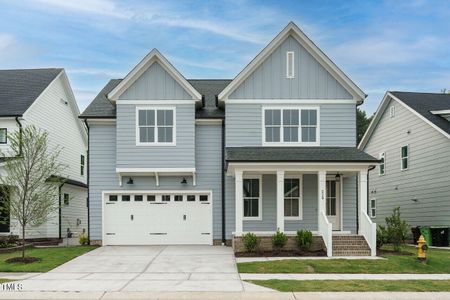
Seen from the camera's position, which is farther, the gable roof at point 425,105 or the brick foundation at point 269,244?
the gable roof at point 425,105

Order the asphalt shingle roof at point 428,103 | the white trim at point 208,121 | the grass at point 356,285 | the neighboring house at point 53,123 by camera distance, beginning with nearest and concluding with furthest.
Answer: the grass at point 356,285
the white trim at point 208,121
the neighboring house at point 53,123
the asphalt shingle roof at point 428,103

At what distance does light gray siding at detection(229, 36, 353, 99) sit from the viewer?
2314 centimetres

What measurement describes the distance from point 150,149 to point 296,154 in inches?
241

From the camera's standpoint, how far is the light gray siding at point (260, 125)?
23.1 metres

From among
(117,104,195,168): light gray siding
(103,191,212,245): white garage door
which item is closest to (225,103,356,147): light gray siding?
(117,104,195,168): light gray siding

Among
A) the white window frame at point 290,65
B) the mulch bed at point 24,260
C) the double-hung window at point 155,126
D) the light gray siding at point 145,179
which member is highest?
the white window frame at point 290,65

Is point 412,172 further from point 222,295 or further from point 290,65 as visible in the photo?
point 222,295

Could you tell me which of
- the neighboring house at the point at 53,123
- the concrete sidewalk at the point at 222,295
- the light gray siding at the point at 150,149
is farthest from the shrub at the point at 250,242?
the neighboring house at the point at 53,123

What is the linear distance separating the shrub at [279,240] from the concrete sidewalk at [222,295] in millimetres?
7207

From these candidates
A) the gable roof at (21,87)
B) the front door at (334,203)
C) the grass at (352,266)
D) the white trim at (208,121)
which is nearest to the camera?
the grass at (352,266)

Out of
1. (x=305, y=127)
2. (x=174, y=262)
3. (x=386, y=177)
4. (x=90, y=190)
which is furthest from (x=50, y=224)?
(x=386, y=177)

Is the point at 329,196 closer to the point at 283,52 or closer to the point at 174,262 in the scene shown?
the point at 283,52

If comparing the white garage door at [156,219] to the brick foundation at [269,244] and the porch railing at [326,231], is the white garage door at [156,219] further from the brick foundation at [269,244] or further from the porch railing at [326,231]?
the porch railing at [326,231]

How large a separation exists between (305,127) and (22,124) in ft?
42.6
